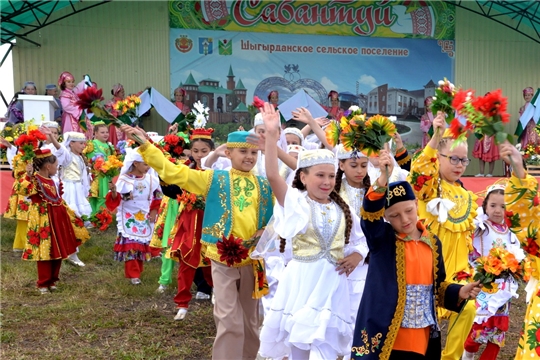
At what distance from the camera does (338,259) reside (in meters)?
4.63

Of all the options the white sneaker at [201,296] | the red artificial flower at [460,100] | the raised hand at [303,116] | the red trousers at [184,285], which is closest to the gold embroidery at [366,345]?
the red artificial flower at [460,100]

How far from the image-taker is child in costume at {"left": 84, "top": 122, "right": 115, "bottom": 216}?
38.7 ft

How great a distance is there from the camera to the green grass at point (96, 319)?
5.86m

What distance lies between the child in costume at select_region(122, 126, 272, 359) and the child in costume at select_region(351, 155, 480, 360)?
1268 mm

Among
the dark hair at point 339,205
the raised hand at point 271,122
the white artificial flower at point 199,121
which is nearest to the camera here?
the raised hand at point 271,122

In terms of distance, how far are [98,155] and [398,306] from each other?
917cm

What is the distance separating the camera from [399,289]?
12.5 ft

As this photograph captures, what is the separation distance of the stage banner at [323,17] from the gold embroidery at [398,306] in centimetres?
1558

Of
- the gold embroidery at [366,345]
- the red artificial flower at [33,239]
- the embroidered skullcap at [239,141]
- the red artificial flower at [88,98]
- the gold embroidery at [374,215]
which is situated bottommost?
the gold embroidery at [366,345]

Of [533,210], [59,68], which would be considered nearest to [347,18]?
[59,68]

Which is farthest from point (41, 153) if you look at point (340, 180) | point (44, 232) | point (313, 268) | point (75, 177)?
point (313, 268)

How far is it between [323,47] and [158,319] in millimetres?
13898

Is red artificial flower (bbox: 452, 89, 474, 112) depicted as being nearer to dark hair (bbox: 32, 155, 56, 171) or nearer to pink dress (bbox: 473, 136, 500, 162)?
dark hair (bbox: 32, 155, 56, 171)

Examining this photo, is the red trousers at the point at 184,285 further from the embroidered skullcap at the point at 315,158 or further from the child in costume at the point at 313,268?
the embroidered skullcap at the point at 315,158
